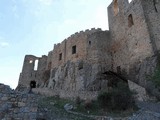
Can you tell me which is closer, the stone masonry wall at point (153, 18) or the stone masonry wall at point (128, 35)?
the stone masonry wall at point (153, 18)

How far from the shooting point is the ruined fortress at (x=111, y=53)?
1923 cm

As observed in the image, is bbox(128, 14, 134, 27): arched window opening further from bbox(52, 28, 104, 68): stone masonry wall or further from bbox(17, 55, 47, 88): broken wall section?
bbox(17, 55, 47, 88): broken wall section

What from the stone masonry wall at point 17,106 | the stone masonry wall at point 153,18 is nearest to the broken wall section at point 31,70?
the stone masonry wall at point 153,18

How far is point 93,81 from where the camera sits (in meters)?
22.0

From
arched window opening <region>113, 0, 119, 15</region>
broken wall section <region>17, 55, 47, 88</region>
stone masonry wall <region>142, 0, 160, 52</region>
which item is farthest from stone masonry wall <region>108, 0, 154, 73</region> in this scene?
broken wall section <region>17, 55, 47, 88</region>

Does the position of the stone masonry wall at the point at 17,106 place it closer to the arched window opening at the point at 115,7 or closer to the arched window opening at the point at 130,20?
the arched window opening at the point at 130,20

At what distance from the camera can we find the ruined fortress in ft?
63.1

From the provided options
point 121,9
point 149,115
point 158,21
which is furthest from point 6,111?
point 121,9

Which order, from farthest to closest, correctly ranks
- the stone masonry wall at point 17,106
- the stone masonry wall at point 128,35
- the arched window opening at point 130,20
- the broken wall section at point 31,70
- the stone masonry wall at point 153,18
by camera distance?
1. the broken wall section at point 31,70
2. the arched window opening at point 130,20
3. the stone masonry wall at point 128,35
4. the stone masonry wall at point 153,18
5. the stone masonry wall at point 17,106

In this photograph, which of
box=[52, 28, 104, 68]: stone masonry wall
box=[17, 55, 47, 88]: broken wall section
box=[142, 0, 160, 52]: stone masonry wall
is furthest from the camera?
box=[17, 55, 47, 88]: broken wall section

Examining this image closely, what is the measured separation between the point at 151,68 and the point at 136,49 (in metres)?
3.81

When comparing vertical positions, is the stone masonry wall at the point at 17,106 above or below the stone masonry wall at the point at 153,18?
below

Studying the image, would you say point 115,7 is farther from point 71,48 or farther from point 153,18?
point 71,48

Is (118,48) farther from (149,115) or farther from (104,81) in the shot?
(149,115)
